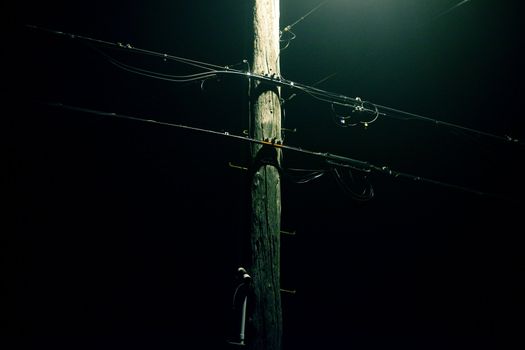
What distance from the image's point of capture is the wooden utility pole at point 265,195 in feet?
13.0

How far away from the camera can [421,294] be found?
58.1 ft

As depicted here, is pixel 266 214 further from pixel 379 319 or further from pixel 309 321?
pixel 379 319

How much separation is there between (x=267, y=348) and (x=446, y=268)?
52.8 ft

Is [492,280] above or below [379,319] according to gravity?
above

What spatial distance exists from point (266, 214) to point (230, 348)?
1350mm

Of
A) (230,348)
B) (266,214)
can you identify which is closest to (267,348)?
(230,348)

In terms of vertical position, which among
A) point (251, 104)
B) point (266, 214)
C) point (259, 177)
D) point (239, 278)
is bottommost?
point (239, 278)

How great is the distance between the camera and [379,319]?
1731 cm

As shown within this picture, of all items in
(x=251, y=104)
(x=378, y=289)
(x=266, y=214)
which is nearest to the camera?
(x=266, y=214)

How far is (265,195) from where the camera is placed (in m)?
4.36

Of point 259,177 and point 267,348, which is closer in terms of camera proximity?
point 267,348

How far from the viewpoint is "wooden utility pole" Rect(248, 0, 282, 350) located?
156 inches

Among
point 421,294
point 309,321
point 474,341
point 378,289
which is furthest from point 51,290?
point 474,341

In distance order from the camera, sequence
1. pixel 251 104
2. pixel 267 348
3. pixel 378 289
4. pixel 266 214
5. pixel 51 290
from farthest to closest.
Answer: pixel 378 289
pixel 51 290
pixel 251 104
pixel 266 214
pixel 267 348
